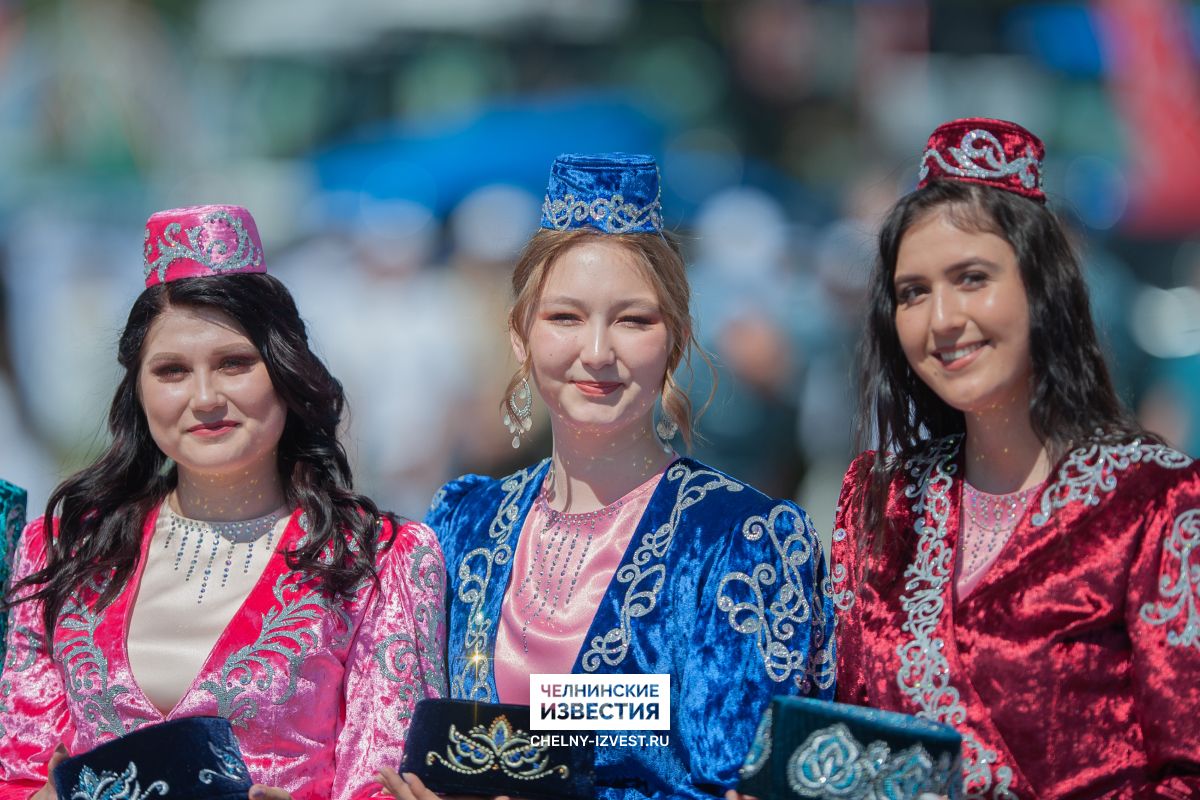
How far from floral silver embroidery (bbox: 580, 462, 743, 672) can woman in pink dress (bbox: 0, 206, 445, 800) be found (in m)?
0.35

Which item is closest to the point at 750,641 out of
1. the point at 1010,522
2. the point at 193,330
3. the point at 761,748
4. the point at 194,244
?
the point at 761,748

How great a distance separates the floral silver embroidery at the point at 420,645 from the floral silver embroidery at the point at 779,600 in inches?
22.4

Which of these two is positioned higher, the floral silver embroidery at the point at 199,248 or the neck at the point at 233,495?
the floral silver embroidery at the point at 199,248

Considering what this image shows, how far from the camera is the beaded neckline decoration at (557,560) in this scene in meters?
2.92

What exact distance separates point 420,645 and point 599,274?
0.79 m

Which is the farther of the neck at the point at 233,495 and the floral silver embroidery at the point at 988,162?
the neck at the point at 233,495

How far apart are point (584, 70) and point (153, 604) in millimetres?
5105

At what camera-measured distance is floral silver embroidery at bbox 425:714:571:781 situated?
2.49 metres

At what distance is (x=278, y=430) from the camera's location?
9.71 feet

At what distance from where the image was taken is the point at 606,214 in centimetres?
296

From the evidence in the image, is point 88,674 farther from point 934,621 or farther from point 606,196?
point 934,621

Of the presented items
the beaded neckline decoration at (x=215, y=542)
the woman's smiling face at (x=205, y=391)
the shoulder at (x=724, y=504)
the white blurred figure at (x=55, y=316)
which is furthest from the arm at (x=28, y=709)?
the white blurred figure at (x=55, y=316)

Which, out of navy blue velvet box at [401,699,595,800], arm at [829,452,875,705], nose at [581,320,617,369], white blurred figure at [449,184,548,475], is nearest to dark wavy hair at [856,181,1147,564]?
arm at [829,452,875,705]

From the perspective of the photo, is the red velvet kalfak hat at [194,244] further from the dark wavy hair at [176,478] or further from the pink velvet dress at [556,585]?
the pink velvet dress at [556,585]
